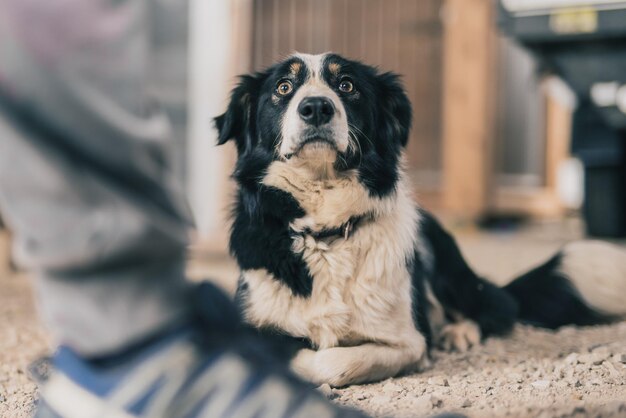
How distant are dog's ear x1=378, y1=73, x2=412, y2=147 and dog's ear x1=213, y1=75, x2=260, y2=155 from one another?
Answer: 0.34m

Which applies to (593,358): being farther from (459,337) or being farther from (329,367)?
(329,367)

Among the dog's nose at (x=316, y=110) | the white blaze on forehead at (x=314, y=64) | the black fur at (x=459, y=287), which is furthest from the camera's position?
the black fur at (x=459, y=287)

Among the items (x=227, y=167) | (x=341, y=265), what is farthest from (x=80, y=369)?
(x=227, y=167)

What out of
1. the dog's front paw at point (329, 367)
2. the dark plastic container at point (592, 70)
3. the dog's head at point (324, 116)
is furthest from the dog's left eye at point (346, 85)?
the dark plastic container at point (592, 70)

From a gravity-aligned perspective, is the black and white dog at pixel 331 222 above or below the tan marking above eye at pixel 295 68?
below

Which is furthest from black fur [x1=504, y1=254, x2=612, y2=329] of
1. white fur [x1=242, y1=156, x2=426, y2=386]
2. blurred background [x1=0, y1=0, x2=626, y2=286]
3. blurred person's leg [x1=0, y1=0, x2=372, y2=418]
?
blurred person's leg [x1=0, y1=0, x2=372, y2=418]

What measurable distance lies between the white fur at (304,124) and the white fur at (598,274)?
101cm

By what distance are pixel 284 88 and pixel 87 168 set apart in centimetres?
117

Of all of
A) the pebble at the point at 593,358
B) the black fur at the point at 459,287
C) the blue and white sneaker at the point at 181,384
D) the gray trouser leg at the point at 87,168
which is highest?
the gray trouser leg at the point at 87,168

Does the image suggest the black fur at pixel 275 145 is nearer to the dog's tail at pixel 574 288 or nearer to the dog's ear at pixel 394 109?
the dog's ear at pixel 394 109

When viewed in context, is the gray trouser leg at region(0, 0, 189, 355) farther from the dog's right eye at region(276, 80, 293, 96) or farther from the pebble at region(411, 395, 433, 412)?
the dog's right eye at region(276, 80, 293, 96)

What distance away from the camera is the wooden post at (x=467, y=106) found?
218 inches

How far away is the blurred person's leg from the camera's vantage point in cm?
86

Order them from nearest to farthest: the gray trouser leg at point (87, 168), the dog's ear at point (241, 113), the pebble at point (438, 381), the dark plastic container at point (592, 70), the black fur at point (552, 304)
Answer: the gray trouser leg at point (87, 168)
the pebble at point (438, 381)
the dog's ear at point (241, 113)
the black fur at point (552, 304)
the dark plastic container at point (592, 70)
